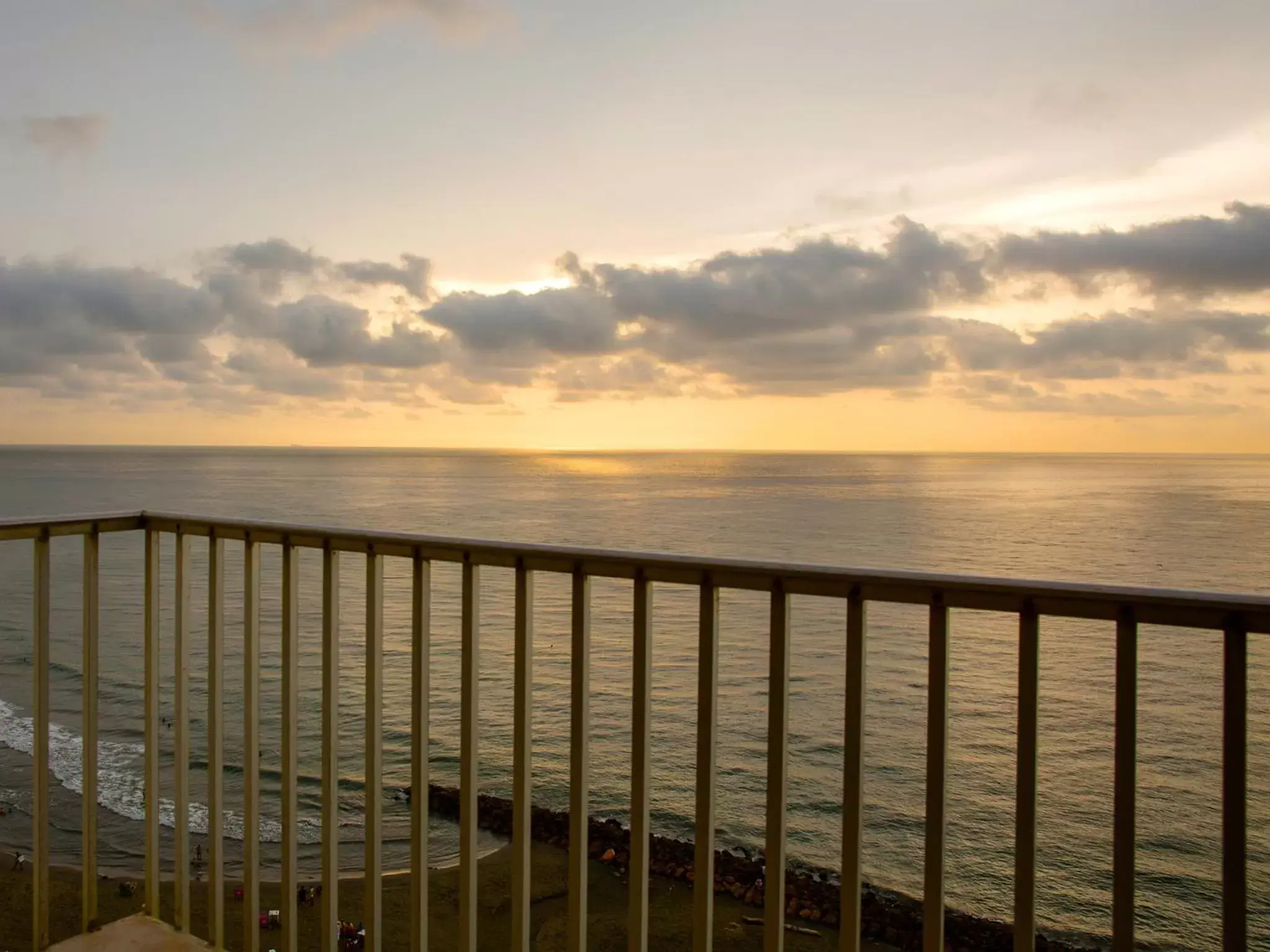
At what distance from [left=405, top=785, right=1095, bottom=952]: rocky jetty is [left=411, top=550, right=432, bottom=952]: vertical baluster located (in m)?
3.48

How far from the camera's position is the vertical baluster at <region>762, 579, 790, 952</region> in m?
1.44

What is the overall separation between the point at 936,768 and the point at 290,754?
1508 millimetres

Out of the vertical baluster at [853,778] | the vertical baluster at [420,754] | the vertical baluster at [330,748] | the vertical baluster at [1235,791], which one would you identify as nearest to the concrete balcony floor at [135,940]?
the vertical baluster at [330,748]

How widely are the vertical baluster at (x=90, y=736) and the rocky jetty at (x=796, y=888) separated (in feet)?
10.8

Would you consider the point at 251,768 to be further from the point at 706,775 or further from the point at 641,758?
the point at 706,775

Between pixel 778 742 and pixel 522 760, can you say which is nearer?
pixel 778 742

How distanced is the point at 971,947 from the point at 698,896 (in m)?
4.96

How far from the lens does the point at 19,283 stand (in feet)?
76.5

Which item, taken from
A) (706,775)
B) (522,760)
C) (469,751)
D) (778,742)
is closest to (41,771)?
(469,751)

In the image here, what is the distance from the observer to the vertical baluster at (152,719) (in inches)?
91.2

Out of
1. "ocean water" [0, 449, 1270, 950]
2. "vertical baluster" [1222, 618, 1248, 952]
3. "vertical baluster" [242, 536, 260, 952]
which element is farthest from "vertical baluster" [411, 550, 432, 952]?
"vertical baluster" [1222, 618, 1248, 952]

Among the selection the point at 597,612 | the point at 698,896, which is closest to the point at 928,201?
the point at 597,612

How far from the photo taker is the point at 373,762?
195 cm

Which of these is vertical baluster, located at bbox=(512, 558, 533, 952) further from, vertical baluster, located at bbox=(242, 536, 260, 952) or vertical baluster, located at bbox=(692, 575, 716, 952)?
vertical baluster, located at bbox=(242, 536, 260, 952)
